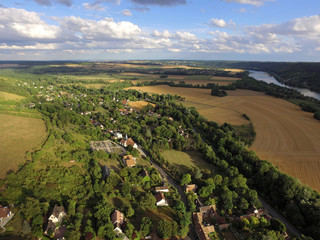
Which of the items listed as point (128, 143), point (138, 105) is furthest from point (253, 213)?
point (138, 105)

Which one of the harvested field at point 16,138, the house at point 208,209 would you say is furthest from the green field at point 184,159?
the harvested field at point 16,138

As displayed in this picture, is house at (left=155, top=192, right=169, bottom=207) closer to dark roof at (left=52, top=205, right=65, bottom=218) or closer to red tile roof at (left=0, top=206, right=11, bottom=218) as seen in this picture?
dark roof at (left=52, top=205, right=65, bottom=218)

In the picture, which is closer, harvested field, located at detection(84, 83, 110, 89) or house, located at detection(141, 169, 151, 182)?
house, located at detection(141, 169, 151, 182)

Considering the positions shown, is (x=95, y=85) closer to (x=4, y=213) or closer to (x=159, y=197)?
(x=4, y=213)

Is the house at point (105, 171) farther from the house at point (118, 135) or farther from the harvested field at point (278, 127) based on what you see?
the harvested field at point (278, 127)

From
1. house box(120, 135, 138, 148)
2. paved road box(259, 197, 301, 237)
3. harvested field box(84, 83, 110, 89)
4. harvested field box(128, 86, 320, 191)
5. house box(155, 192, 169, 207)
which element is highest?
harvested field box(84, 83, 110, 89)

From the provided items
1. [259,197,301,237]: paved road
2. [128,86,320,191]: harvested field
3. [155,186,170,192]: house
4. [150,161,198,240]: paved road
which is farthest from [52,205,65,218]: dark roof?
[128,86,320,191]: harvested field

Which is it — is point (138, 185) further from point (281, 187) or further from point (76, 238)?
point (281, 187)
